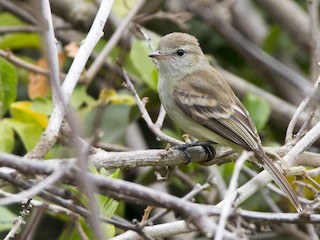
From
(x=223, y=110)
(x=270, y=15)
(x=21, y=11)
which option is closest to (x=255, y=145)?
(x=223, y=110)

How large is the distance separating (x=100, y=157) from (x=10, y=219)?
0.82 m

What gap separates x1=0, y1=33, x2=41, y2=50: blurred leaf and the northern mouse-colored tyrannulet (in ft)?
4.35

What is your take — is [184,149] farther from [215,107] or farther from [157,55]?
[157,55]

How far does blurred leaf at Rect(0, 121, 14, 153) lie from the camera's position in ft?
14.3

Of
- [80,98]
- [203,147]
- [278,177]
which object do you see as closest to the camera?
[278,177]

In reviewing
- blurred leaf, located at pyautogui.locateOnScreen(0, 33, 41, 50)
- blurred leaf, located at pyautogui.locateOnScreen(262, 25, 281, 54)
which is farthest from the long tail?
blurred leaf, located at pyautogui.locateOnScreen(262, 25, 281, 54)

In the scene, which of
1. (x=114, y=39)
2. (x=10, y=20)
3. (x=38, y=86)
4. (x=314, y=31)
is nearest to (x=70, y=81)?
(x=114, y=39)

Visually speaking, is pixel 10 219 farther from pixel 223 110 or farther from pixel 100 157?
pixel 223 110

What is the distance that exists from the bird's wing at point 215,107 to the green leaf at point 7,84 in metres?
1.02

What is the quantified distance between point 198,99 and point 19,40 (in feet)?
6.04

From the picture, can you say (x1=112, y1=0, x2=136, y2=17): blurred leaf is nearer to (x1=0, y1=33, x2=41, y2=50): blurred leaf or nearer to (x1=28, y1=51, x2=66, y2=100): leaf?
(x1=0, y1=33, x2=41, y2=50): blurred leaf

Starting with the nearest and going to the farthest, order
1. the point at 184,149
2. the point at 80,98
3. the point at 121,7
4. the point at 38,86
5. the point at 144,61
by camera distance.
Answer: the point at 184,149, the point at 144,61, the point at 80,98, the point at 38,86, the point at 121,7

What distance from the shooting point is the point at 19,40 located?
19.1 ft

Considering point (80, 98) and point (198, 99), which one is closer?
point (198, 99)
